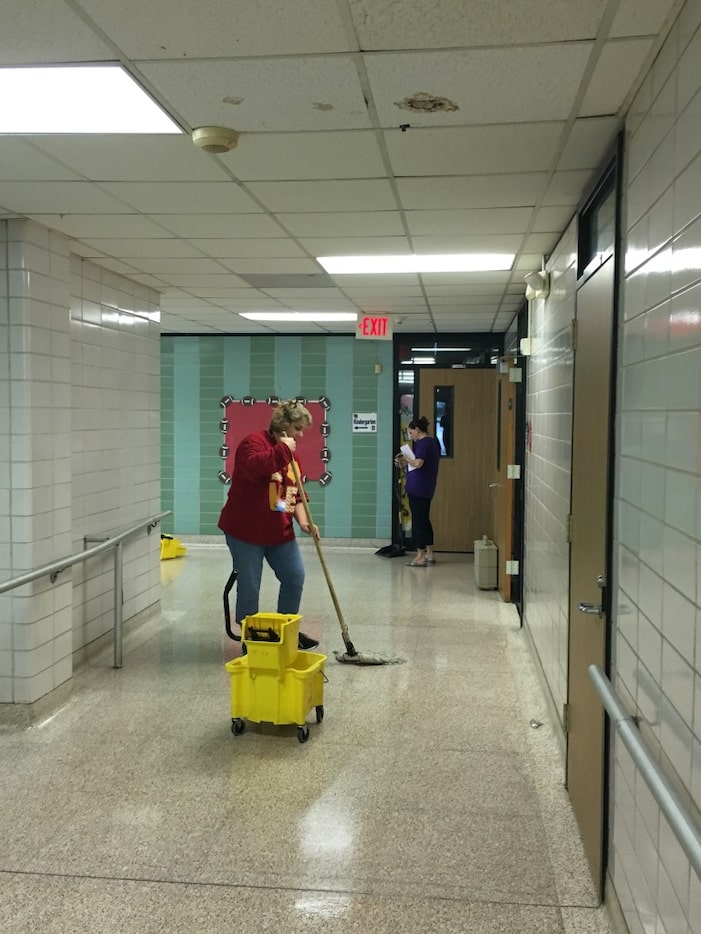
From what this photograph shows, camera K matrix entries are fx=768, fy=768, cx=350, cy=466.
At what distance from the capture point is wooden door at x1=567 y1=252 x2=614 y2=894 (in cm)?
257

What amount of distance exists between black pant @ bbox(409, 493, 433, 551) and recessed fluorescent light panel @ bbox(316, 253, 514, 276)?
3.62 metres

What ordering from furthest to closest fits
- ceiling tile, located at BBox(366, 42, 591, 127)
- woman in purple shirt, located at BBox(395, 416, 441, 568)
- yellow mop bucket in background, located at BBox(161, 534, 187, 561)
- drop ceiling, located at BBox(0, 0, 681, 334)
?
yellow mop bucket in background, located at BBox(161, 534, 187, 561), woman in purple shirt, located at BBox(395, 416, 441, 568), ceiling tile, located at BBox(366, 42, 591, 127), drop ceiling, located at BBox(0, 0, 681, 334)

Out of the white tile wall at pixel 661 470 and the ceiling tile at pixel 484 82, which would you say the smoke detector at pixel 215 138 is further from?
the white tile wall at pixel 661 470

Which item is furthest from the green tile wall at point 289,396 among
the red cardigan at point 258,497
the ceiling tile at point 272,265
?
the red cardigan at point 258,497

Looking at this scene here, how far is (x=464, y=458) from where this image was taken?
895 cm

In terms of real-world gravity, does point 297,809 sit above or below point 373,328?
below

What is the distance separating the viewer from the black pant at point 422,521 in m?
8.36

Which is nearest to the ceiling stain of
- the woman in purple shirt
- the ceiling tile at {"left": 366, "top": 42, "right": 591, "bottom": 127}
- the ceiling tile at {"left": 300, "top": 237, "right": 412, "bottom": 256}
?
the ceiling tile at {"left": 366, "top": 42, "right": 591, "bottom": 127}

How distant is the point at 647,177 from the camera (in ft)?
6.97

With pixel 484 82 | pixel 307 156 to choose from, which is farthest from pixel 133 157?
pixel 484 82

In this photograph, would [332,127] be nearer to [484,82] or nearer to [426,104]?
[426,104]

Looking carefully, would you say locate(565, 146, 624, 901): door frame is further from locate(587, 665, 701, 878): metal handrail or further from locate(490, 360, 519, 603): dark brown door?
locate(490, 360, 519, 603): dark brown door

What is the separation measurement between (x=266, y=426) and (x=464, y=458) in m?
2.38

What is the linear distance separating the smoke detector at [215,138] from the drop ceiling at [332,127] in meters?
0.04
